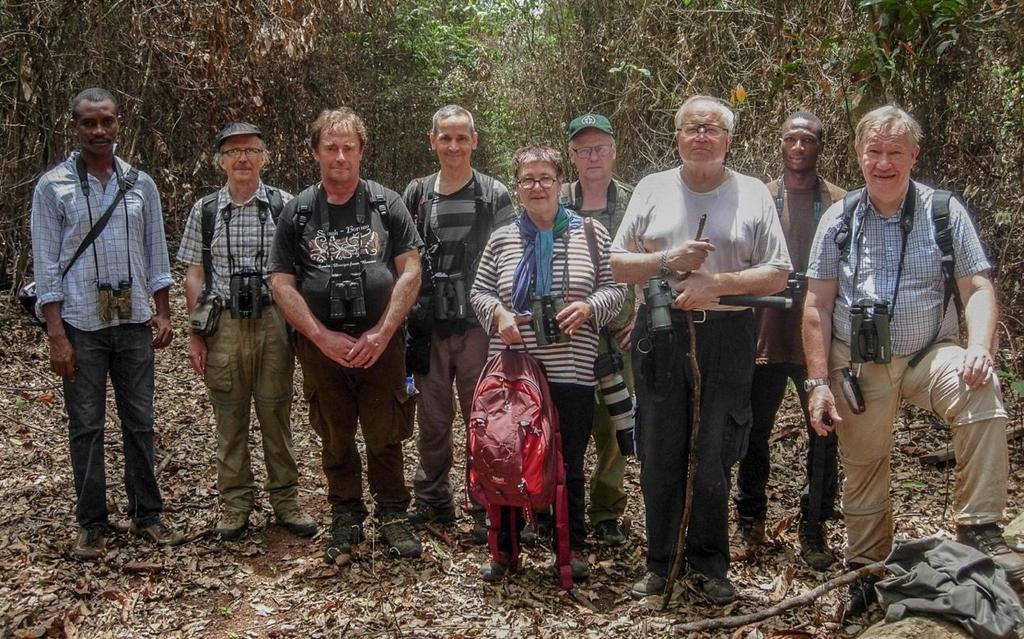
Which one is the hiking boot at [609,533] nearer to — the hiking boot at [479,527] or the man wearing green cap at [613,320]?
the man wearing green cap at [613,320]

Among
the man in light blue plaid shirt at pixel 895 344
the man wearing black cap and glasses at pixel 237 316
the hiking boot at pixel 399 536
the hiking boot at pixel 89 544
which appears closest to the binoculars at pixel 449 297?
the man wearing black cap and glasses at pixel 237 316

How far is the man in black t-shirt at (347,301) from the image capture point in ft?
14.5

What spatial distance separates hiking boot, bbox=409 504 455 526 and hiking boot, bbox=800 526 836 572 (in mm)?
1862

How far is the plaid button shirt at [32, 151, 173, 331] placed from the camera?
14.7 feet

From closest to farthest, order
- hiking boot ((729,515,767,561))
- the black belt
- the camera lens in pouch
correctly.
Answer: the camera lens in pouch → the black belt → hiking boot ((729,515,767,561))

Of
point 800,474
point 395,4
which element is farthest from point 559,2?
point 800,474

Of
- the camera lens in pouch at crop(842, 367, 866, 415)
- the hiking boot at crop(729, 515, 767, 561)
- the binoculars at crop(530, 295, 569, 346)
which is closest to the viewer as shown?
the camera lens in pouch at crop(842, 367, 866, 415)

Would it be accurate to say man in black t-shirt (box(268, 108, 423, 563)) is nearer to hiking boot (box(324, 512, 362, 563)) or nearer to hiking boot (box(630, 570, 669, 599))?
hiking boot (box(324, 512, 362, 563))

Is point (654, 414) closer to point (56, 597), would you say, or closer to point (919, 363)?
point (919, 363)

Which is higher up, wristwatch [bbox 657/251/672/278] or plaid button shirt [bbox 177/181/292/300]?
plaid button shirt [bbox 177/181/292/300]

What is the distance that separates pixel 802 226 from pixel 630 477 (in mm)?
2153

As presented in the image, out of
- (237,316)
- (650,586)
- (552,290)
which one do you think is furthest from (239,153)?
(650,586)

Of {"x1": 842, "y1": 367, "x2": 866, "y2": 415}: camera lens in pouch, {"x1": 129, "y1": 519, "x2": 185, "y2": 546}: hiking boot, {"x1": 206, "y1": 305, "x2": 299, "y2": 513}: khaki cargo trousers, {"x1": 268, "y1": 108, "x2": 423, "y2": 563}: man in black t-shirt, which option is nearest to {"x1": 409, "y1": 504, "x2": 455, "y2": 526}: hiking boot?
{"x1": 268, "y1": 108, "x2": 423, "y2": 563}: man in black t-shirt

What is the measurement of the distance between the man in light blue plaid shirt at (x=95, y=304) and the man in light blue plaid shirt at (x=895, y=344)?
328 cm
